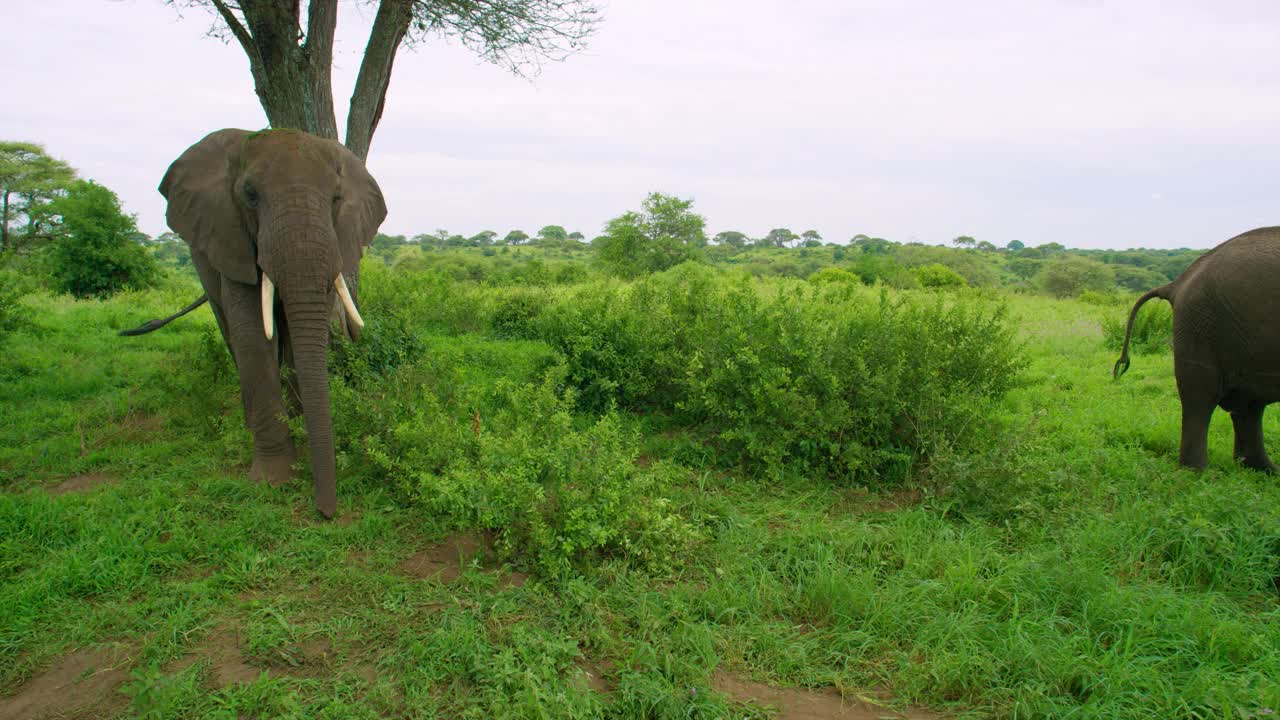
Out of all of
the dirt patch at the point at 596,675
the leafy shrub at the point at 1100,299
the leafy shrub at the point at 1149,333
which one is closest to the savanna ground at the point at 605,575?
the dirt patch at the point at 596,675

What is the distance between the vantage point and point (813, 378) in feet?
18.1

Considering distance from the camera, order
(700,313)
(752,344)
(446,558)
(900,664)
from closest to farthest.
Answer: (900,664) → (446,558) → (752,344) → (700,313)

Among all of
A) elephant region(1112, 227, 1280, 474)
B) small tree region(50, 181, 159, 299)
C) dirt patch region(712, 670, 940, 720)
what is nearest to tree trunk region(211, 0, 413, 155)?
dirt patch region(712, 670, 940, 720)

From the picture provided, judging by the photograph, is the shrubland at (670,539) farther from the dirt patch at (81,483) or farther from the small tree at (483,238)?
the small tree at (483,238)

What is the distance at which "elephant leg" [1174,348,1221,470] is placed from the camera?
207 inches

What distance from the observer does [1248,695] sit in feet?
8.93

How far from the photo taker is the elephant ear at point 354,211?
16.4 ft

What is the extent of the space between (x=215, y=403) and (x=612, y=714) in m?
4.81

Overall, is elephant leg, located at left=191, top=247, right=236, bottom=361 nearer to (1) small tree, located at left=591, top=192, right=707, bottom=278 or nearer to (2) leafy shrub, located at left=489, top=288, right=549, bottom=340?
(2) leafy shrub, located at left=489, top=288, right=549, bottom=340

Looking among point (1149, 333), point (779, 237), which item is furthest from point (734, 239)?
point (1149, 333)

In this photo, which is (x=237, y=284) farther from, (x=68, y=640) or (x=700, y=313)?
(x=700, y=313)

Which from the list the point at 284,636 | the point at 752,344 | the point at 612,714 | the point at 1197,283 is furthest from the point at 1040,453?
the point at 284,636

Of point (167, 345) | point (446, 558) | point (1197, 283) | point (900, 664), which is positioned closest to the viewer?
point (900, 664)

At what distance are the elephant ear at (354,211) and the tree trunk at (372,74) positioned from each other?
253cm
